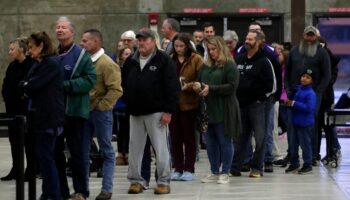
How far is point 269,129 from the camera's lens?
1272 cm

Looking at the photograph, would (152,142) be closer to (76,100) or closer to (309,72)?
(76,100)

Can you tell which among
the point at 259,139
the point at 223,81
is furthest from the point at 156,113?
the point at 259,139

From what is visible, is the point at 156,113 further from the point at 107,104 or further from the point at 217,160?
the point at 217,160

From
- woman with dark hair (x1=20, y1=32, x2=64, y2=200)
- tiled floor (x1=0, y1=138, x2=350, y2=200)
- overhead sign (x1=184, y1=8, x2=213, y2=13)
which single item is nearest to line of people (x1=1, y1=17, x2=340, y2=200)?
woman with dark hair (x1=20, y1=32, x2=64, y2=200)

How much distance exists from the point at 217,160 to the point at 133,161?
1.58 m

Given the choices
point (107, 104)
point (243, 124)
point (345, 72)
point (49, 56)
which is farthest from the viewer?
point (345, 72)

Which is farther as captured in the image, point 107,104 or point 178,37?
point 178,37

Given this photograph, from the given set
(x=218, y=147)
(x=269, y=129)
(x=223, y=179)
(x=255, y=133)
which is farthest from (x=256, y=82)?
(x=223, y=179)

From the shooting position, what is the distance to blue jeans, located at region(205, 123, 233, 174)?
11.5 metres

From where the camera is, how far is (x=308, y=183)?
11641mm

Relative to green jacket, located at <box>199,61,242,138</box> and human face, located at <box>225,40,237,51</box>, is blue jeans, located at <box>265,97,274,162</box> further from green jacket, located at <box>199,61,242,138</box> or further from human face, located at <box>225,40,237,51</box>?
human face, located at <box>225,40,237,51</box>

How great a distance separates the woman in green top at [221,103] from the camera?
11430mm

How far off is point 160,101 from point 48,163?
1.72 meters

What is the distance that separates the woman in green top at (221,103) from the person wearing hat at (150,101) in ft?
3.67
